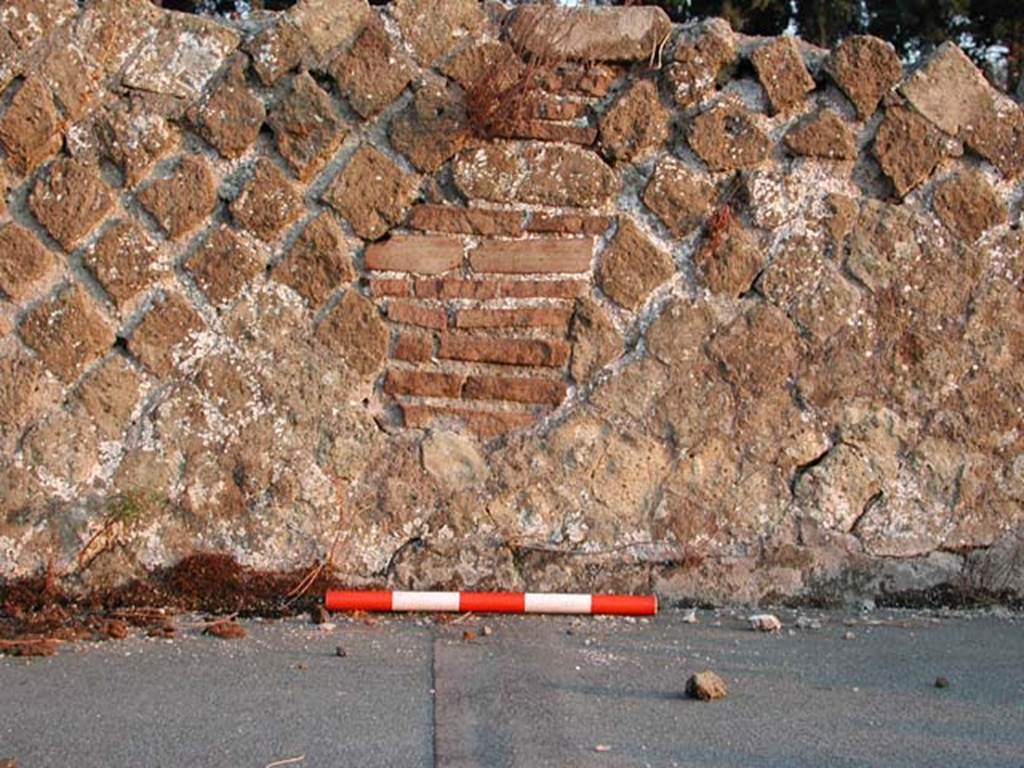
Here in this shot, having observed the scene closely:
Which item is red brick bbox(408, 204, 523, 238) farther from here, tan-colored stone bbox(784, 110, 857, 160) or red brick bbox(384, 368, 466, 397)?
tan-colored stone bbox(784, 110, 857, 160)

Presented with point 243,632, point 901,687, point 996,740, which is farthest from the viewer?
point 243,632

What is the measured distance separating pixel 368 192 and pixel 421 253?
0.27 meters

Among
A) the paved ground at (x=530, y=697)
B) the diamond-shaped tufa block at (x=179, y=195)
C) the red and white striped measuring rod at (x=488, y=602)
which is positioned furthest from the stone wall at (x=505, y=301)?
the paved ground at (x=530, y=697)

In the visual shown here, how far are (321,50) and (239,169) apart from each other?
0.48 metres

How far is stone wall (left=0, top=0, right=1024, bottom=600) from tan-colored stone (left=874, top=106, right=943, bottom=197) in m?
0.01

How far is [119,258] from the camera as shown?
5.19m

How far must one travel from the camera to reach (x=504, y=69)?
17.2ft

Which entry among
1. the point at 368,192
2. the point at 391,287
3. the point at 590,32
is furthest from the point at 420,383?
the point at 590,32

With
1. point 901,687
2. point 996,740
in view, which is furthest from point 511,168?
point 996,740

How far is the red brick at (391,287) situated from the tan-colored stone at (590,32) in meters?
0.89

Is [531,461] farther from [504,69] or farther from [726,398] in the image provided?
[504,69]

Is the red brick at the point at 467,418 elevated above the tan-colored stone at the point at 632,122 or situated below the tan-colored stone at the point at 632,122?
below

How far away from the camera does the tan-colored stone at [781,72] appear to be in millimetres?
5336

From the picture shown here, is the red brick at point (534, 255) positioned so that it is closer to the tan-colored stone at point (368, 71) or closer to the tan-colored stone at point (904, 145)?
the tan-colored stone at point (368, 71)
